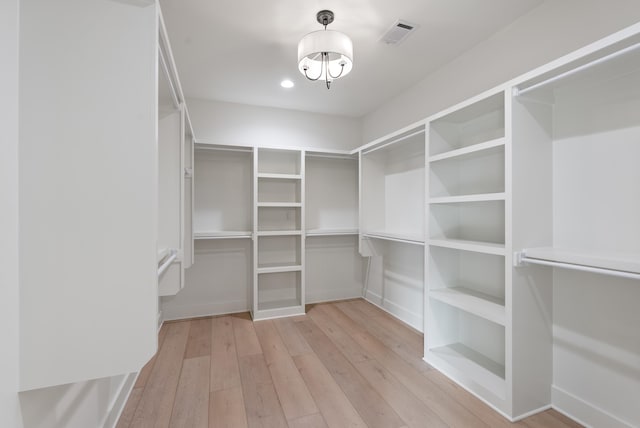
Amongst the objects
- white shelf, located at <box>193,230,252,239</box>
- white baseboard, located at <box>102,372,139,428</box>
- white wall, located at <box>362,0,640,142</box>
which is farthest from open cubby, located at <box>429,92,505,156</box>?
white baseboard, located at <box>102,372,139,428</box>

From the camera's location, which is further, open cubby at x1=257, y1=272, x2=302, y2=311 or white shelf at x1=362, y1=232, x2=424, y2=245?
open cubby at x1=257, y1=272, x2=302, y2=311

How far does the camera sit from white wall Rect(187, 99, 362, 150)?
3.39 metres

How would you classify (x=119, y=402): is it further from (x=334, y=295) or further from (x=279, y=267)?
(x=334, y=295)

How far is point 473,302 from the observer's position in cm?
203

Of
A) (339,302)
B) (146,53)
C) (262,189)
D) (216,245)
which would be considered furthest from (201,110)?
(339,302)

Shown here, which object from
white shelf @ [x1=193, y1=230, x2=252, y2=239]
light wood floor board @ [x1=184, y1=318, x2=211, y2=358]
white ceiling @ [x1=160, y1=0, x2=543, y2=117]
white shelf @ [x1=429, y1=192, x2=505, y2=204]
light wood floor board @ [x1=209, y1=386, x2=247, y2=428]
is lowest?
light wood floor board @ [x1=184, y1=318, x2=211, y2=358]

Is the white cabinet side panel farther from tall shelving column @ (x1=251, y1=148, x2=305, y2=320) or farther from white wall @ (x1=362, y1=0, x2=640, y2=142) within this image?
tall shelving column @ (x1=251, y1=148, x2=305, y2=320)

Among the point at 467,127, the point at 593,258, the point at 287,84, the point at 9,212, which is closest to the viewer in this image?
the point at 9,212

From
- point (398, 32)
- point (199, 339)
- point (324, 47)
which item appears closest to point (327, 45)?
point (324, 47)

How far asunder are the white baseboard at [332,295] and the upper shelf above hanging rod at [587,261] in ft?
8.39

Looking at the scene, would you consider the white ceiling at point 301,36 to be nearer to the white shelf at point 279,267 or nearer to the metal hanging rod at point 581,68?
the metal hanging rod at point 581,68

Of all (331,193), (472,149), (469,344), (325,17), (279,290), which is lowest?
(469,344)

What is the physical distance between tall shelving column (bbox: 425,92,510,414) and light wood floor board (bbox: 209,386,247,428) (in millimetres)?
1430

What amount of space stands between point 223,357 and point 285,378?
63 cm
